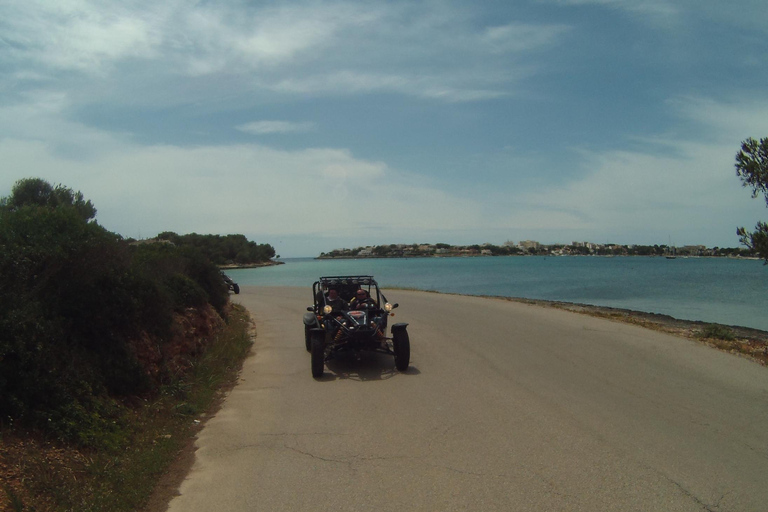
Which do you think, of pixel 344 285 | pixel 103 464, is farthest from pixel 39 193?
pixel 103 464

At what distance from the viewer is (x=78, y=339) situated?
6852mm

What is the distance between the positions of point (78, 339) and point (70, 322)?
24 centimetres

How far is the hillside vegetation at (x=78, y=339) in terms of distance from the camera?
5598 mm

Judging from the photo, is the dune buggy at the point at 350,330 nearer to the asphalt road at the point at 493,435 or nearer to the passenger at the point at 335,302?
the passenger at the point at 335,302

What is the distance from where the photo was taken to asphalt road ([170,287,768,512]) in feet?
16.5

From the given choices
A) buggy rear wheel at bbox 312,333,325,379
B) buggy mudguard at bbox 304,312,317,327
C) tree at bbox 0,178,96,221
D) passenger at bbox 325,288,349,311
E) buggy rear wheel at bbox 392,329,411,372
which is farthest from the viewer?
tree at bbox 0,178,96,221

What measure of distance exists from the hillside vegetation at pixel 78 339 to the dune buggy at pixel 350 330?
239 cm

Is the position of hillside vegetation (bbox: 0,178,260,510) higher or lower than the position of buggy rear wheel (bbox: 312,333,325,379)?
higher

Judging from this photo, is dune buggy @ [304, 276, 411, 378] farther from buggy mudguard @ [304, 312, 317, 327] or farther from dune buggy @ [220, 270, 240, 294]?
dune buggy @ [220, 270, 240, 294]

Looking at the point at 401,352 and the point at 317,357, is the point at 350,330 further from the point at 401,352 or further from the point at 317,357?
the point at 401,352

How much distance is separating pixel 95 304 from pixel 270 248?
119 metres

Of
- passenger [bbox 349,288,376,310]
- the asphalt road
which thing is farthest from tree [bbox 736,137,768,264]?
passenger [bbox 349,288,376,310]

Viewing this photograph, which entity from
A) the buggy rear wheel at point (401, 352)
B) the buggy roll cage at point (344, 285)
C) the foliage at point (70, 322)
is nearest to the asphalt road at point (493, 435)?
the buggy rear wheel at point (401, 352)

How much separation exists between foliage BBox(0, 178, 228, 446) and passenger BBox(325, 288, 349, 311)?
362 centimetres
